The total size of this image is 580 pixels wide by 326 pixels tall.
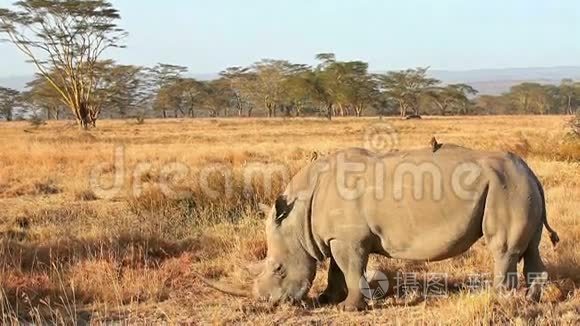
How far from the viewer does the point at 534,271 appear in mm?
5254

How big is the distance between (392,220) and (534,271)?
1.17 metres

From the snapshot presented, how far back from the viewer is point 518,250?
5.00 meters

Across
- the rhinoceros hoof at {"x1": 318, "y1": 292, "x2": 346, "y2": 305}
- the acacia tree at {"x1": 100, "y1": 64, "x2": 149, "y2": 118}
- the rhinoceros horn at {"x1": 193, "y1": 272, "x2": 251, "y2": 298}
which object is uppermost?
the acacia tree at {"x1": 100, "y1": 64, "x2": 149, "y2": 118}

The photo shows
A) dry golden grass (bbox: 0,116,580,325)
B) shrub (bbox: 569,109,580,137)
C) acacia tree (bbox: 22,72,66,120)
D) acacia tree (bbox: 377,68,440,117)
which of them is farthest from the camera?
acacia tree (bbox: 377,68,440,117)

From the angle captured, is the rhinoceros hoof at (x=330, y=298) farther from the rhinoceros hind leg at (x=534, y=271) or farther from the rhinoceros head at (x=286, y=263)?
the rhinoceros hind leg at (x=534, y=271)

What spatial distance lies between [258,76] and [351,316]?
69.7m

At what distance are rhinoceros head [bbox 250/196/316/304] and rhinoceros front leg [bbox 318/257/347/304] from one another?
0.83 feet

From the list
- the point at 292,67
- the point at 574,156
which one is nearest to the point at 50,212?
the point at 574,156

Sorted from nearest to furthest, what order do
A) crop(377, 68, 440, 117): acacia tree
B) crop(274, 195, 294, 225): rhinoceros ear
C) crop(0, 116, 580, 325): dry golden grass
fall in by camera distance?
1. crop(0, 116, 580, 325): dry golden grass
2. crop(274, 195, 294, 225): rhinoceros ear
3. crop(377, 68, 440, 117): acacia tree

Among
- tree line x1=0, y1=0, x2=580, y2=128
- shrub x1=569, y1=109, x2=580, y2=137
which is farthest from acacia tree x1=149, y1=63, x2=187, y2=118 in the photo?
shrub x1=569, y1=109, x2=580, y2=137

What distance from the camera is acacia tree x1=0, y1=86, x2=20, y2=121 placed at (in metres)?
79.5

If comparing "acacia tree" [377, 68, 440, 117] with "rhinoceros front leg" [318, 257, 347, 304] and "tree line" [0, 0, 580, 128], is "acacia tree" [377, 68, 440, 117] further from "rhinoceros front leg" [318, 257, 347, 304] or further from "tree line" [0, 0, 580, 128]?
"rhinoceros front leg" [318, 257, 347, 304]

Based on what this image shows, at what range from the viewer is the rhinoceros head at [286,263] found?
17.7ft

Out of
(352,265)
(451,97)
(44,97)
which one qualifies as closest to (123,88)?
(44,97)
